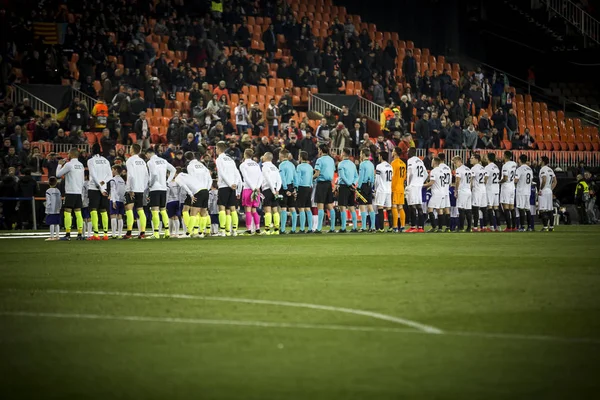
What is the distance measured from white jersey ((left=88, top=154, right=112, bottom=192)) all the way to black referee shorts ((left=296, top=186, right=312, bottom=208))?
5366 millimetres

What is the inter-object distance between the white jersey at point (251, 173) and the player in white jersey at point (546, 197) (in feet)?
28.2

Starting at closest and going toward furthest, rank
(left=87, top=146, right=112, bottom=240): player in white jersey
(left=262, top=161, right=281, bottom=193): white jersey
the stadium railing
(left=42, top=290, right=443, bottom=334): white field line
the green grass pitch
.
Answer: the green grass pitch, (left=42, top=290, right=443, bottom=334): white field line, (left=87, top=146, right=112, bottom=240): player in white jersey, (left=262, top=161, right=281, bottom=193): white jersey, the stadium railing

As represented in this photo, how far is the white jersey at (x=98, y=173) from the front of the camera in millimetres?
24719

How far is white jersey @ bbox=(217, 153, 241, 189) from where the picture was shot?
83.3 ft

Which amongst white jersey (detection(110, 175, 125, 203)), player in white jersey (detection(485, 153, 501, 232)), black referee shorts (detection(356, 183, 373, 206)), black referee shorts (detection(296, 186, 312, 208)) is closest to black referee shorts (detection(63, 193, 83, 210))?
white jersey (detection(110, 175, 125, 203))

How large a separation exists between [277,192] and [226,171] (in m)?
1.92

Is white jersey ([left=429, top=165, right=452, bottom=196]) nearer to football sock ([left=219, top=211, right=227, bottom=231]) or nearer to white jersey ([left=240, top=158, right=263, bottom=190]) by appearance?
white jersey ([left=240, top=158, right=263, bottom=190])

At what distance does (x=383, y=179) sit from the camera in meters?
28.3

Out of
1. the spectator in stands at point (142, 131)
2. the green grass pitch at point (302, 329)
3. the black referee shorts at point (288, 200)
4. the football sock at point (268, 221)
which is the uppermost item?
the spectator in stands at point (142, 131)

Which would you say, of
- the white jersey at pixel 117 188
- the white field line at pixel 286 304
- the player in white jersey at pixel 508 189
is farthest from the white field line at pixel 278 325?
the player in white jersey at pixel 508 189

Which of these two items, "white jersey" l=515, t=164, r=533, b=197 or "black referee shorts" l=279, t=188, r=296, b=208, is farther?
"white jersey" l=515, t=164, r=533, b=197

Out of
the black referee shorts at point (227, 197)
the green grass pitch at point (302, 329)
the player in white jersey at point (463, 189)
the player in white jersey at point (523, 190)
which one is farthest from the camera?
the player in white jersey at point (523, 190)

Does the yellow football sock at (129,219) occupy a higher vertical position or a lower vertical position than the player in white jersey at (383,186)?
lower

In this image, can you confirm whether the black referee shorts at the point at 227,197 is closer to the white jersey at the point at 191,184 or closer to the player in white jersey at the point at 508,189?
the white jersey at the point at 191,184
